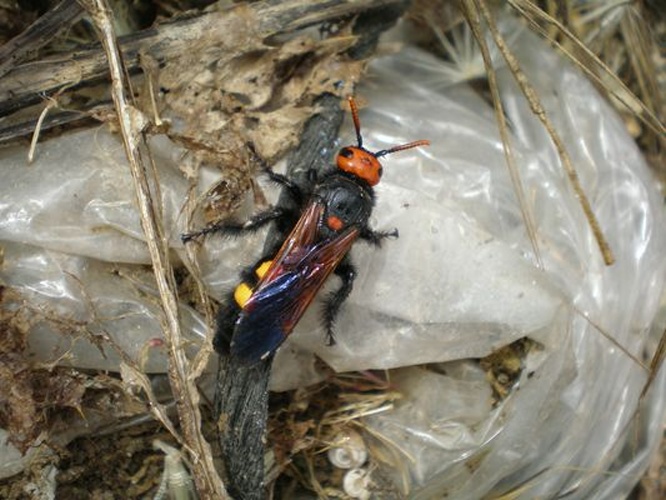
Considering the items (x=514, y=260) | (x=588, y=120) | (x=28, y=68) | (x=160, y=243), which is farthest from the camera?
(x=588, y=120)

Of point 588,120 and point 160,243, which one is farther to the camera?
point 588,120

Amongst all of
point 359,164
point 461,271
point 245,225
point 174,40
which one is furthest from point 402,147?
point 174,40

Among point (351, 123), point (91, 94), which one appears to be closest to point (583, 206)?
point (351, 123)

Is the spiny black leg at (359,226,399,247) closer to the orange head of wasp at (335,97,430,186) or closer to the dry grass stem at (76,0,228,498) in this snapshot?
the orange head of wasp at (335,97,430,186)

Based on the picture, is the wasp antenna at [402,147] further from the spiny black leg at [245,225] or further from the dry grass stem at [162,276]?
the dry grass stem at [162,276]

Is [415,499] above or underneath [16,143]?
underneath

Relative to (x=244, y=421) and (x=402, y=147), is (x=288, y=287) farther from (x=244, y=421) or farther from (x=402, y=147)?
(x=402, y=147)

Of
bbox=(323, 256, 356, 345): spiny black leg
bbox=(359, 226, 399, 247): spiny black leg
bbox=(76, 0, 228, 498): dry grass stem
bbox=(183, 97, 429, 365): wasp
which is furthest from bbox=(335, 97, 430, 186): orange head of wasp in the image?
bbox=(76, 0, 228, 498): dry grass stem

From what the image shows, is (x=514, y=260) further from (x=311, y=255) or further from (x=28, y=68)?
(x=28, y=68)
